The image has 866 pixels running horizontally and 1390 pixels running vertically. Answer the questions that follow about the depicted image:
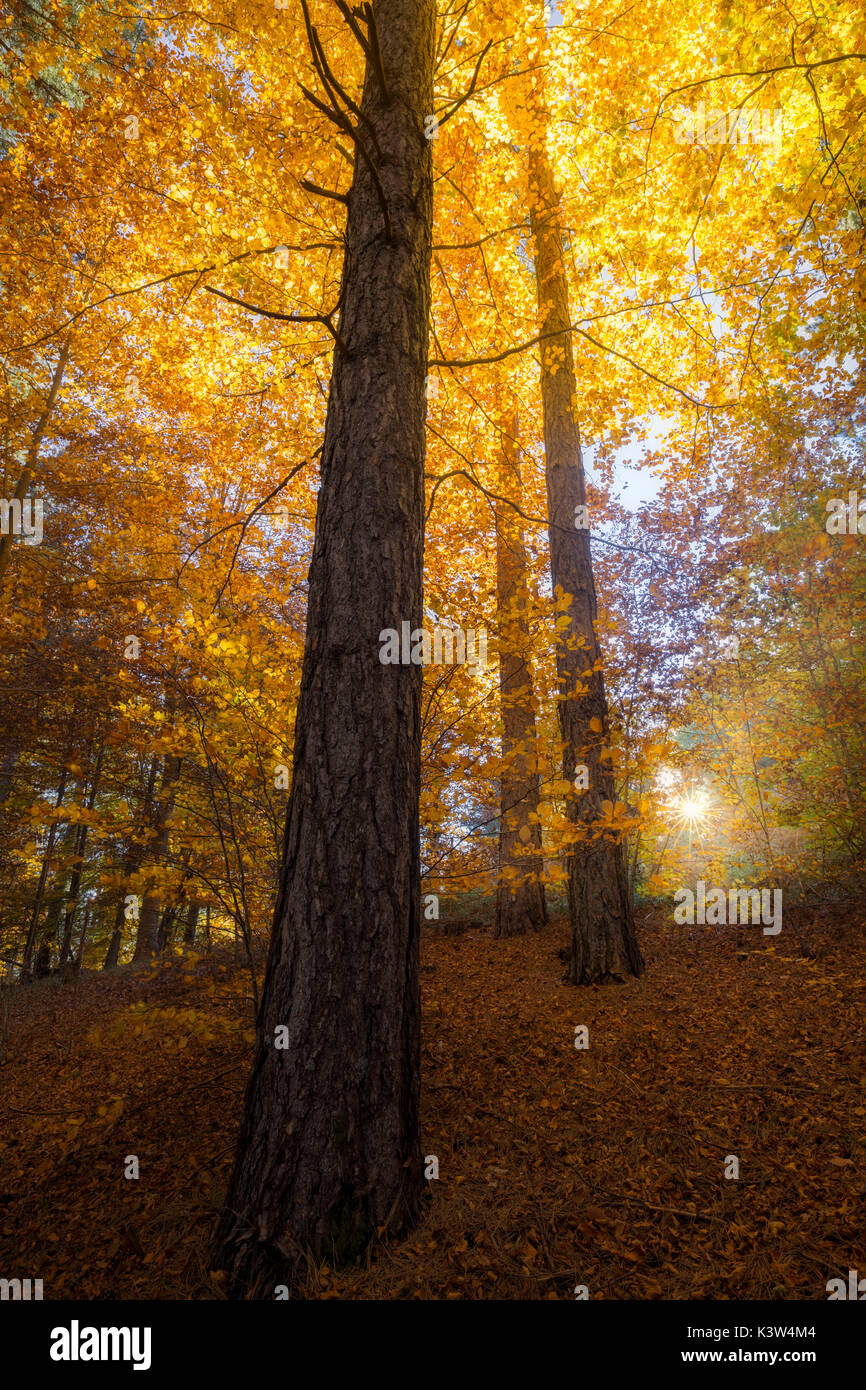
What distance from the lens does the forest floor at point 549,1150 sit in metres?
1.97

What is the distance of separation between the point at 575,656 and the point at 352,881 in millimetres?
3859

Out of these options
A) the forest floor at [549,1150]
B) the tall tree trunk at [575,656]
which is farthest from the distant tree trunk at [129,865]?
the tall tree trunk at [575,656]

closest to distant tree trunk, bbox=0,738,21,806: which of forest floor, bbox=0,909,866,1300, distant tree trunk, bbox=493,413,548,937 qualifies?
forest floor, bbox=0,909,866,1300

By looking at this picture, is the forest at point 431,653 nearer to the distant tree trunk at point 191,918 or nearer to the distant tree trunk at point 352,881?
the distant tree trunk at point 352,881

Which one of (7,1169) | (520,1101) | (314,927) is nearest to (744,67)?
(314,927)

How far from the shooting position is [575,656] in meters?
5.45

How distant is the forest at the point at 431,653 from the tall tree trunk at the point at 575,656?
5 cm

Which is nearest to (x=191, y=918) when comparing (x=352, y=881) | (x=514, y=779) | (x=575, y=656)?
(x=514, y=779)

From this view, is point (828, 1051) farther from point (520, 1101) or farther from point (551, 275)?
point (551, 275)

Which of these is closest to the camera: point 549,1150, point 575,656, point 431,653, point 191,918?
point 549,1150

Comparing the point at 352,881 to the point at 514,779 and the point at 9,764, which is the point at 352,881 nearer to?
the point at 514,779

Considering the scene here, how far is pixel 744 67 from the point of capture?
14.4 ft

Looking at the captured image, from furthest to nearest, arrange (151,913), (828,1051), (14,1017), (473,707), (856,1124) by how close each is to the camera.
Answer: (151,913)
(14,1017)
(473,707)
(828,1051)
(856,1124)

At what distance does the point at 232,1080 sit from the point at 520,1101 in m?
1.88
